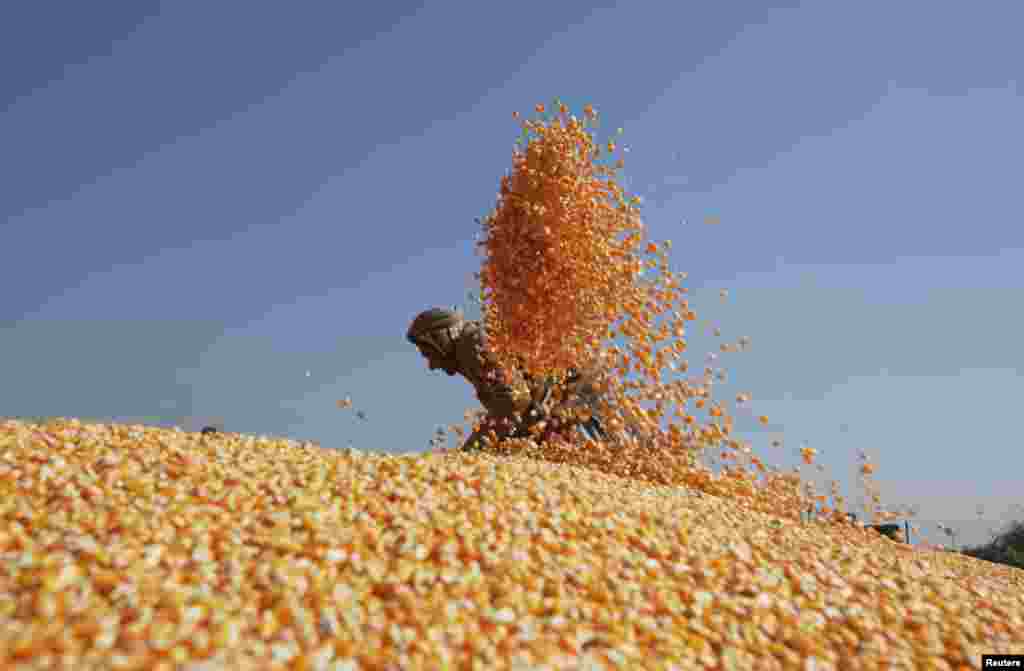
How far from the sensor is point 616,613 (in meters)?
2.70

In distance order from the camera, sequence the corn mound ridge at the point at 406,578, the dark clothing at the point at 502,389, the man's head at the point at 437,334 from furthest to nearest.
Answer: the man's head at the point at 437,334
the dark clothing at the point at 502,389
the corn mound ridge at the point at 406,578

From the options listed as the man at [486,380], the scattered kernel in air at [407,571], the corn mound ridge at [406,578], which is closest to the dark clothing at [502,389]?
the man at [486,380]

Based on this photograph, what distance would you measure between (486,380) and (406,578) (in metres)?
5.58

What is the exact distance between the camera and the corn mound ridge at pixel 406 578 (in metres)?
2.24

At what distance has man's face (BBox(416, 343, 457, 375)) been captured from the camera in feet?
28.5

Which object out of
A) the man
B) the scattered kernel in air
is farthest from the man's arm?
the scattered kernel in air

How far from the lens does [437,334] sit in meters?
8.59

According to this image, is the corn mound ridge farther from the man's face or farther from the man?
the man's face

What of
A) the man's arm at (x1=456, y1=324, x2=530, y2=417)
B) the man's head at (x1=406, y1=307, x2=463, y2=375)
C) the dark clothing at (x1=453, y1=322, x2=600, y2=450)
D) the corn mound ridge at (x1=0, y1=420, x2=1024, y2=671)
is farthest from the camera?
the man's head at (x1=406, y1=307, x2=463, y2=375)

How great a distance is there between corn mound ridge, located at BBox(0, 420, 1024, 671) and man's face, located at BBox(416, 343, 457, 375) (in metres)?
4.57

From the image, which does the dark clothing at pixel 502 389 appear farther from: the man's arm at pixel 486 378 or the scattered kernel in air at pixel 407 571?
the scattered kernel in air at pixel 407 571

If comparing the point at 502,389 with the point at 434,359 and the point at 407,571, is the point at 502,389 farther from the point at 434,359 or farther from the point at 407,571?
the point at 407,571

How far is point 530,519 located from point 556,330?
Result: 11.0 ft

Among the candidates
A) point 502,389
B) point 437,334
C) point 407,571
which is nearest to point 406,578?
point 407,571
